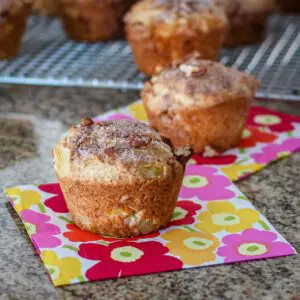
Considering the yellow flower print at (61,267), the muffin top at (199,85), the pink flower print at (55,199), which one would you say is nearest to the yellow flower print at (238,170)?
the muffin top at (199,85)

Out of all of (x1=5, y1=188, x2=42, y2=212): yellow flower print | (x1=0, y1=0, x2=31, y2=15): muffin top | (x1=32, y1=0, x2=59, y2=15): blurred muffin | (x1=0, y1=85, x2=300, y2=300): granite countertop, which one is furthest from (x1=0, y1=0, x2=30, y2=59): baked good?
(x1=5, y1=188, x2=42, y2=212): yellow flower print

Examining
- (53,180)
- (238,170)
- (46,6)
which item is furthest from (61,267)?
(46,6)

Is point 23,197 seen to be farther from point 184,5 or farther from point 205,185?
point 184,5

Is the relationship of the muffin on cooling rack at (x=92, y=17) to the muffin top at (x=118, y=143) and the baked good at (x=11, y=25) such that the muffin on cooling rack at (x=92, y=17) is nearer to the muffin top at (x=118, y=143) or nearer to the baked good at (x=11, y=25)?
the baked good at (x=11, y=25)

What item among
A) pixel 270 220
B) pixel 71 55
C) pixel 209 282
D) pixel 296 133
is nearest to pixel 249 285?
pixel 209 282

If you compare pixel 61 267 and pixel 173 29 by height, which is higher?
pixel 173 29

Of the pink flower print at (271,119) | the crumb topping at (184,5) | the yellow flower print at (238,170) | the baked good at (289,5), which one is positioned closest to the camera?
the yellow flower print at (238,170)
